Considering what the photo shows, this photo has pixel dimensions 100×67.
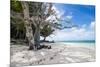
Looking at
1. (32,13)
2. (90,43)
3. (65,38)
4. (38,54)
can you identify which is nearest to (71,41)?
(65,38)

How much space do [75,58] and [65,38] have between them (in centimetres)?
31

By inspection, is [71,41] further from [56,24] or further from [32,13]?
[32,13]

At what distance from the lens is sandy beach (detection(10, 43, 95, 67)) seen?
2.19m

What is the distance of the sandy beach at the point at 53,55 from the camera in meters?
2.19

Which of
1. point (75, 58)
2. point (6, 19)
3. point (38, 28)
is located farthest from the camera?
point (75, 58)

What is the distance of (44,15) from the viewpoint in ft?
7.59

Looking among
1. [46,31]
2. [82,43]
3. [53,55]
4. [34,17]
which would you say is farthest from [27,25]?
[82,43]

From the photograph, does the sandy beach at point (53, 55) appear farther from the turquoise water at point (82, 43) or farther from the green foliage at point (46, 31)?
the green foliage at point (46, 31)

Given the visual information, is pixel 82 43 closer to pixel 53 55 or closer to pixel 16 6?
pixel 53 55

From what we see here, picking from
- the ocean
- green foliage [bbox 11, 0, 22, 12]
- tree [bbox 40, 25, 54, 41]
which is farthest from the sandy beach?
green foliage [bbox 11, 0, 22, 12]

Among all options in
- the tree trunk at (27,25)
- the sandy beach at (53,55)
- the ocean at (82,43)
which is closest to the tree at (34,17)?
the tree trunk at (27,25)

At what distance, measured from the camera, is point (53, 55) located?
92.5 inches

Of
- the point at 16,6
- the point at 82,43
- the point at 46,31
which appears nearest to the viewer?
the point at 16,6

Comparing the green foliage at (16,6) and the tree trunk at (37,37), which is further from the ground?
the green foliage at (16,6)
